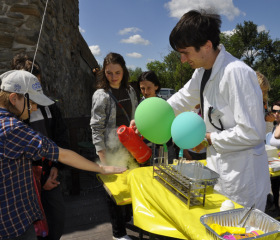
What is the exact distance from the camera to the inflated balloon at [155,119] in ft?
4.80

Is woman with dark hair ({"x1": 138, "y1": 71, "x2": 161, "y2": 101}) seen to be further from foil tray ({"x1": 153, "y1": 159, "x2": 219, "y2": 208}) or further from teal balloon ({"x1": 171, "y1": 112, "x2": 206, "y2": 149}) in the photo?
teal balloon ({"x1": 171, "y1": 112, "x2": 206, "y2": 149})

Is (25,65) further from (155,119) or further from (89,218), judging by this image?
(89,218)

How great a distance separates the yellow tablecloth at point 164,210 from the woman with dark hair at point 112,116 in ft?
2.58

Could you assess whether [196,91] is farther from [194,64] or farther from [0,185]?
[0,185]

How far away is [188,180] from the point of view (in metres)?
1.23

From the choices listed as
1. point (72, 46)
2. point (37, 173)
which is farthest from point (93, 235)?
point (72, 46)

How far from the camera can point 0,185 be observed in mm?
1306

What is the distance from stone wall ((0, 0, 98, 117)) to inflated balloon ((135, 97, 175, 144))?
86.2 inches

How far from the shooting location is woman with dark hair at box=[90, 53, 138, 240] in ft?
7.60

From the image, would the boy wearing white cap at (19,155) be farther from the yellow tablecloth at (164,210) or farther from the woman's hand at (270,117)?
the woman's hand at (270,117)

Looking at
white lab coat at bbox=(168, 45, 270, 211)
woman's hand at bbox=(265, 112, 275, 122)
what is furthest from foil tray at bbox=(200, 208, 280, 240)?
woman's hand at bbox=(265, 112, 275, 122)

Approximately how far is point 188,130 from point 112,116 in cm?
125

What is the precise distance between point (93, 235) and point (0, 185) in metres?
1.66

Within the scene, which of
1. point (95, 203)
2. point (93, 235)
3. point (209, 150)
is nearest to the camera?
point (209, 150)
